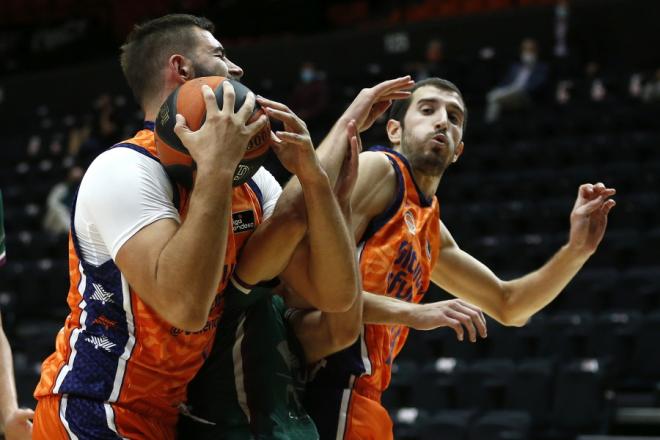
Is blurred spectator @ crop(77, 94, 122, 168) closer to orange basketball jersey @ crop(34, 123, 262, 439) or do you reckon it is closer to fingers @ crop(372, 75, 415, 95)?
fingers @ crop(372, 75, 415, 95)

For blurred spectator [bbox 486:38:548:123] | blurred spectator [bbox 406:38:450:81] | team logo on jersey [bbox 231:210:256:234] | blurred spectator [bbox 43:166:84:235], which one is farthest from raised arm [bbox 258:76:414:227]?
blurred spectator [bbox 406:38:450:81]

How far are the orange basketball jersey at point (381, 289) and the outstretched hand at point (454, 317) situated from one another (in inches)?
19.2

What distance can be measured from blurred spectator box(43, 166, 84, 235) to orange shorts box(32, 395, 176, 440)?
33.6 feet

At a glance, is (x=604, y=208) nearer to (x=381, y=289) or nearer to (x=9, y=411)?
(x=381, y=289)

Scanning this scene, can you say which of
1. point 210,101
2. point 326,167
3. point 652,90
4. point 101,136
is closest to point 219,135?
point 210,101

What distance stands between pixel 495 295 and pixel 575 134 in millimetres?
8832

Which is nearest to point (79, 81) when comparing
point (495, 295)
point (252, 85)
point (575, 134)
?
point (252, 85)

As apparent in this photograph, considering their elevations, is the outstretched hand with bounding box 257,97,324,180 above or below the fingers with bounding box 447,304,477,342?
above

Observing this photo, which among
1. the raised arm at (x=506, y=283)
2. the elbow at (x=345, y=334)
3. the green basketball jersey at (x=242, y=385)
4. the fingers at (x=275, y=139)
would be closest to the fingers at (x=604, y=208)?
the raised arm at (x=506, y=283)

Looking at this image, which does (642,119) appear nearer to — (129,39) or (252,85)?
(252,85)

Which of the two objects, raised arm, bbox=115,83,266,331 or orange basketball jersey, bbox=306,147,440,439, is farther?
orange basketball jersey, bbox=306,147,440,439

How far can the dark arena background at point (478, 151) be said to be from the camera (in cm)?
811

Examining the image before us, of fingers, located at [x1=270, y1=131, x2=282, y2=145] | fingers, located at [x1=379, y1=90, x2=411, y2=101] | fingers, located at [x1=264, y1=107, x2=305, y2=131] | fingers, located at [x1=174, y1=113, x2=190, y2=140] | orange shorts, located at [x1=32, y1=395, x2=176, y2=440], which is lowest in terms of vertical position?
orange shorts, located at [x1=32, y1=395, x2=176, y2=440]

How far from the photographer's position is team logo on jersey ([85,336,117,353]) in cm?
279
